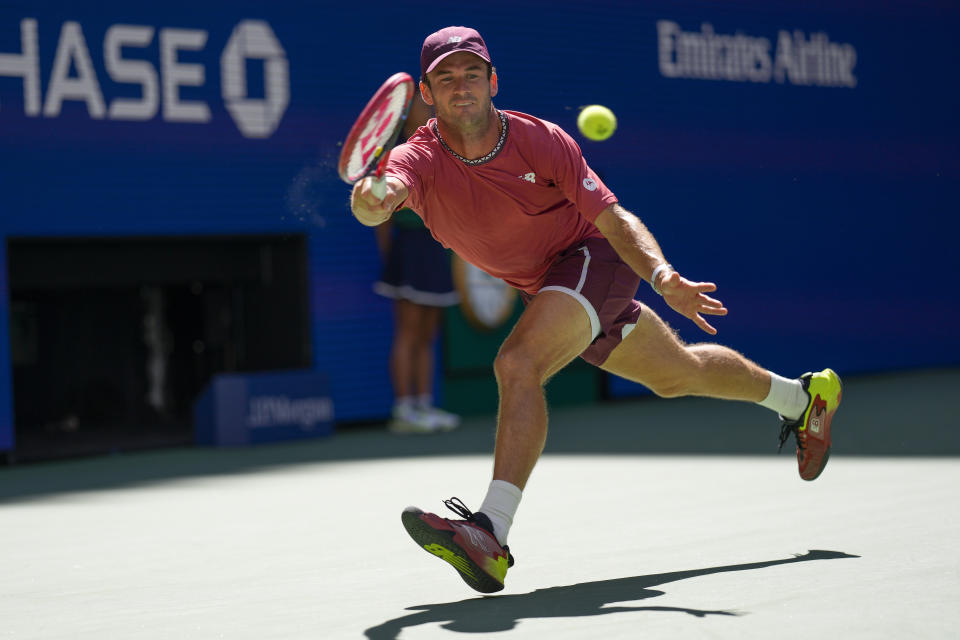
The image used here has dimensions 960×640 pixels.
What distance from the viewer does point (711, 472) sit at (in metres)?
6.79

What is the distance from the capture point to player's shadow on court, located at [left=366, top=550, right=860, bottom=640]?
3.40 meters

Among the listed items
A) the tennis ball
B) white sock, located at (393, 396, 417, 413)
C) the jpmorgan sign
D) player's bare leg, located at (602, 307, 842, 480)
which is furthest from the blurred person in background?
player's bare leg, located at (602, 307, 842, 480)

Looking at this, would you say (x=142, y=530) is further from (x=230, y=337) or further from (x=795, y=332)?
(x=795, y=332)

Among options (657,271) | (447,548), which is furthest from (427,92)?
(447,548)

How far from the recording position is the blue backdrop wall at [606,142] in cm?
930

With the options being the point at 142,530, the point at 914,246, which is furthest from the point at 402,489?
the point at 914,246

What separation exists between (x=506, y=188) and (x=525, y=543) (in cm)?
140

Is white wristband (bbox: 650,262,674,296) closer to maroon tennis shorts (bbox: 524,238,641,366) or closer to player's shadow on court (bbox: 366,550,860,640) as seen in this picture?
maroon tennis shorts (bbox: 524,238,641,366)

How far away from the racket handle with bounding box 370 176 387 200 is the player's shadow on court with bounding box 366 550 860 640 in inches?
46.8

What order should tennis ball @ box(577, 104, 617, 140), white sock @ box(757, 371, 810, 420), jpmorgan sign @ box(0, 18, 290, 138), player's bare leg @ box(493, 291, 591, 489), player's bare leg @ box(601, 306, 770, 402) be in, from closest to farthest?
1. player's bare leg @ box(493, 291, 591, 489)
2. player's bare leg @ box(601, 306, 770, 402)
3. white sock @ box(757, 371, 810, 420)
4. tennis ball @ box(577, 104, 617, 140)
5. jpmorgan sign @ box(0, 18, 290, 138)

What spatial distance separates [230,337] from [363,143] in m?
7.47

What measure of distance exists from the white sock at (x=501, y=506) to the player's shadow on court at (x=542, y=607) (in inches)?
7.8

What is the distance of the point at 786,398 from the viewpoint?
16.4 ft

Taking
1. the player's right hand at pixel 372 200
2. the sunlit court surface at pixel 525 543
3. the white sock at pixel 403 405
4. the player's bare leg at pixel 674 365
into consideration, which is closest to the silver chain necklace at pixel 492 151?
the player's right hand at pixel 372 200
